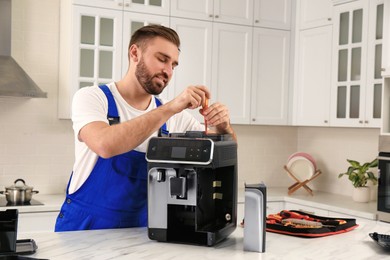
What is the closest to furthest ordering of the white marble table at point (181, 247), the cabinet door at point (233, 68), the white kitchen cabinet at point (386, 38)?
the white marble table at point (181, 247) → the white kitchen cabinet at point (386, 38) → the cabinet door at point (233, 68)

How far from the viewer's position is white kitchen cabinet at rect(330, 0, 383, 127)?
438cm

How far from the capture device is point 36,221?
3.94 meters

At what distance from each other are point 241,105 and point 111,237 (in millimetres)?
2935

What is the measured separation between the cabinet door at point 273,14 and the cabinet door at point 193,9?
0.48 metres

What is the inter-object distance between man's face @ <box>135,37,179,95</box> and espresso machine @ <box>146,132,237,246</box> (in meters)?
0.43

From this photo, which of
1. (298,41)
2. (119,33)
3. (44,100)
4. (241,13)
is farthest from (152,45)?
(298,41)

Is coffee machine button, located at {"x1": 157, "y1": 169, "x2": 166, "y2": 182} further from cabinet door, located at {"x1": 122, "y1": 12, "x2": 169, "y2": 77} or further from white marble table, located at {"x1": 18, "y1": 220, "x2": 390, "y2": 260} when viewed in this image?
cabinet door, located at {"x1": 122, "y1": 12, "x2": 169, "y2": 77}

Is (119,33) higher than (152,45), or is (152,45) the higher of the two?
(119,33)

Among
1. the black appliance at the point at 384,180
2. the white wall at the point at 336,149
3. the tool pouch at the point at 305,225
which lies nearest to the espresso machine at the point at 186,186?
the tool pouch at the point at 305,225

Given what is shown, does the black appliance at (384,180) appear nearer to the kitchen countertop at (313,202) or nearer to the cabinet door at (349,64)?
the kitchen countertop at (313,202)

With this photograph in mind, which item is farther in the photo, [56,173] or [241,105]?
[241,105]

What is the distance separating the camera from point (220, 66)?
488cm

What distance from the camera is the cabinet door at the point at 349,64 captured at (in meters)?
4.48

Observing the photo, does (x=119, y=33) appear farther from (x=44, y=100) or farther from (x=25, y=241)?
(x=25, y=241)
